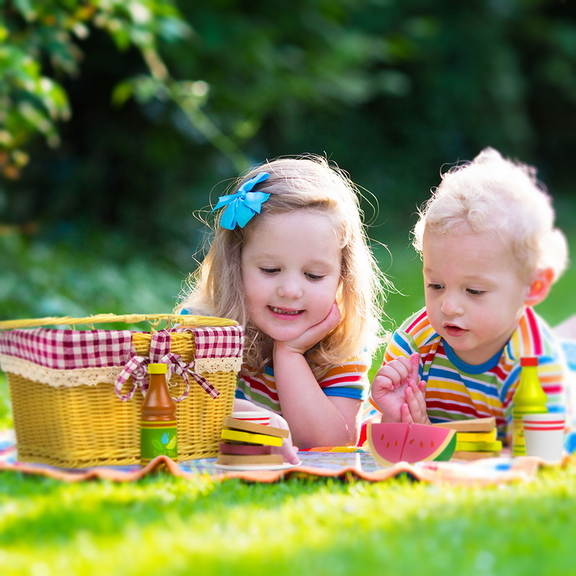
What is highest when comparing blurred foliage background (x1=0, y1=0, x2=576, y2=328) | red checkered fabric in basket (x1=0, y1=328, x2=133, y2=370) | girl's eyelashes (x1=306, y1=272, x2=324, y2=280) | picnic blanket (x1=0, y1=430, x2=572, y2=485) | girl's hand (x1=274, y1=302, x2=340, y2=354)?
blurred foliage background (x1=0, y1=0, x2=576, y2=328)

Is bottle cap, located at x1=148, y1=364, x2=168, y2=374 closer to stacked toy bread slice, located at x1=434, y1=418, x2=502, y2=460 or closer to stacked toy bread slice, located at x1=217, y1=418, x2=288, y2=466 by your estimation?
stacked toy bread slice, located at x1=217, y1=418, x2=288, y2=466

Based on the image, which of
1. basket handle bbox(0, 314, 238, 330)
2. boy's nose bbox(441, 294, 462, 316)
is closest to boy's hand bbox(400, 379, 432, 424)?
boy's nose bbox(441, 294, 462, 316)

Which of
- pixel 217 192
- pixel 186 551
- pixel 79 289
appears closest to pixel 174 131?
pixel 217 192

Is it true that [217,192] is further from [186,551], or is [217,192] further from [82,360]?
[186,551]

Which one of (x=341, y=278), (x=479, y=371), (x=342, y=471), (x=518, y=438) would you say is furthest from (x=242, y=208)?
(x=518, y=438)

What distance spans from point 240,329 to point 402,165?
13236 millimetres

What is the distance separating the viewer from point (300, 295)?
325 centimetres

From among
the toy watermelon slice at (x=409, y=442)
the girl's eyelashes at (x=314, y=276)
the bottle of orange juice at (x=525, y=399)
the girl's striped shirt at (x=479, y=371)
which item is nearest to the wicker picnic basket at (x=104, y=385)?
the girl's eyelashes at (x=314, y=276)

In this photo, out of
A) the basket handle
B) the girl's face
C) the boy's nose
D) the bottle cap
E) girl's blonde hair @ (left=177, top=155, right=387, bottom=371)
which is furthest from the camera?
girl's blonde hair @ (left=177, top=155, right=387, bottom=371)

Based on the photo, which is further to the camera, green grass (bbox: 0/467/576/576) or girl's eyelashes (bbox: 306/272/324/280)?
girl's eyelashes (bbox: 306/272/324/280)

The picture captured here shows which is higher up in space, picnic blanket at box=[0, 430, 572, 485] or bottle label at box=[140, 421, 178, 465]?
bottle label at box=[140, 421, 178, 465]

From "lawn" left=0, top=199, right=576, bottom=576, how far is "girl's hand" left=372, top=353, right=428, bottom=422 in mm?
565

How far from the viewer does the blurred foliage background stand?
237 inches

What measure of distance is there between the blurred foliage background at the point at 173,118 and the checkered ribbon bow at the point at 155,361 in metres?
1.41
